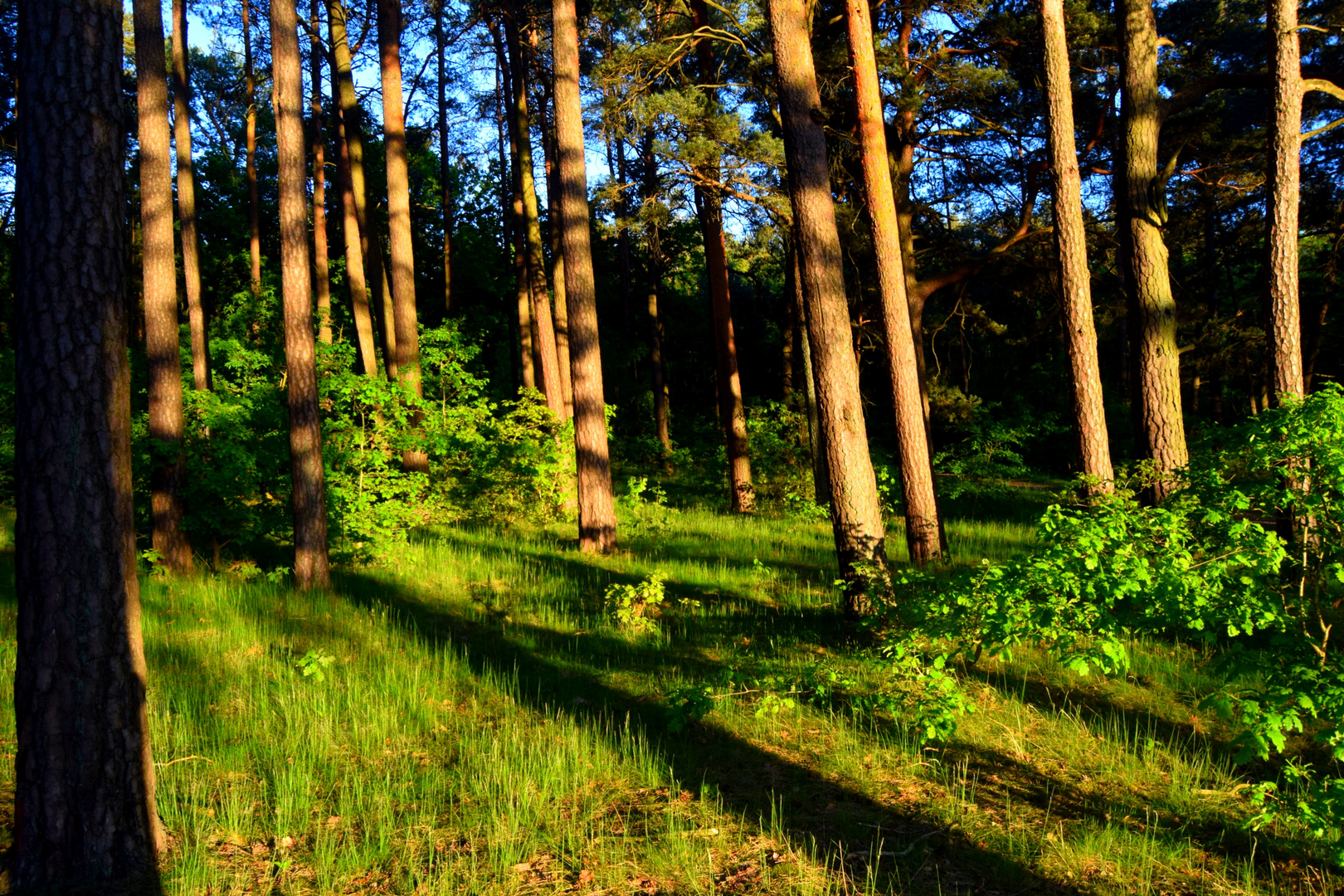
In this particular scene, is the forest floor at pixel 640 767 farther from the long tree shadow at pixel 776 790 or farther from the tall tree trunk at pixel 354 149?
the tall tree trunk at pixel 354 149

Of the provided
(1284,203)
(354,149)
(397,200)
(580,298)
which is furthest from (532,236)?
(1284,203)

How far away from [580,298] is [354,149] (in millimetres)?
9973

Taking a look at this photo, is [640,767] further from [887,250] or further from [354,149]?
[354,149]

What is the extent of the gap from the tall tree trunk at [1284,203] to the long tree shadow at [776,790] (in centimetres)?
847

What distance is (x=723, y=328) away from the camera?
16.8m

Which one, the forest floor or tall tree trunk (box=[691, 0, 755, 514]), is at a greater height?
tall tree trunk (box=[691, 0, 755, 514])

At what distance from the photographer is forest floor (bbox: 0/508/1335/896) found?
13.6 feet

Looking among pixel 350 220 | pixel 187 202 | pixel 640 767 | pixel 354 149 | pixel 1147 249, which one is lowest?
pixel 640 767

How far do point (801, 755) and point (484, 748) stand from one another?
2144mm

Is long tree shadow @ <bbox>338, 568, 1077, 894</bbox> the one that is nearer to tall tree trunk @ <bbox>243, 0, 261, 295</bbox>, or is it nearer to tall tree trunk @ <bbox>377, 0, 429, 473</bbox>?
tall tree trunk @ <bbox>377, 0, 429, 473</bbox>

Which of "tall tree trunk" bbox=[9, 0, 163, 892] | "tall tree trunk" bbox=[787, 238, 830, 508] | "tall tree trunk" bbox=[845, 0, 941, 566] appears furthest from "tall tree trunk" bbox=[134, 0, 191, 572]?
"tall tree trunk" bbox=[787, 238, 830, 508]

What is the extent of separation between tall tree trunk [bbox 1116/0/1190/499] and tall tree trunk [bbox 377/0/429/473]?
11.9 metres

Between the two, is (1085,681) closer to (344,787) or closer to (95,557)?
(344,787)

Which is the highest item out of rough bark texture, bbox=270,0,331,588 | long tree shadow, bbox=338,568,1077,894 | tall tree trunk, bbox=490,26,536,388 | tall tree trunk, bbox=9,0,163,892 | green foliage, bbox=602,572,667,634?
tall tree trunk, bbox=490,26,536,388
